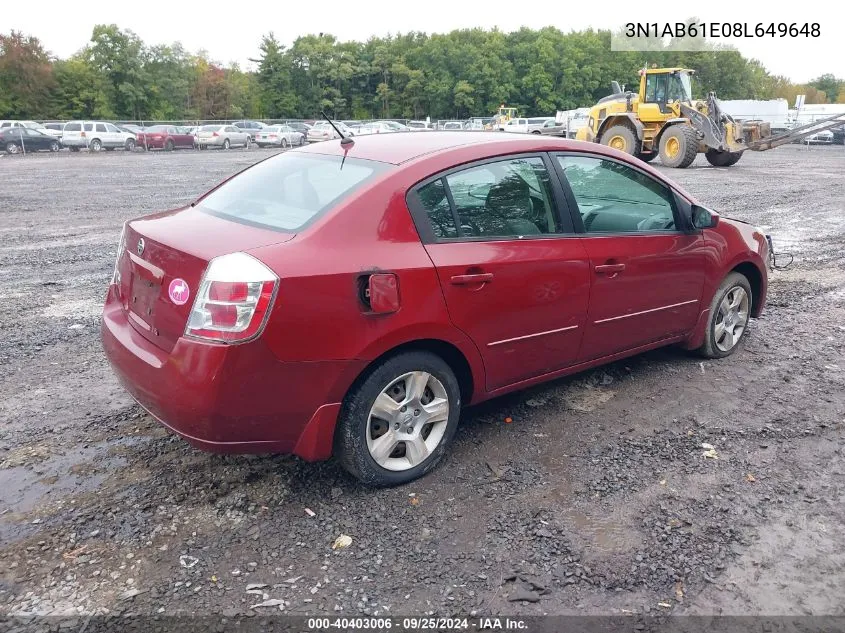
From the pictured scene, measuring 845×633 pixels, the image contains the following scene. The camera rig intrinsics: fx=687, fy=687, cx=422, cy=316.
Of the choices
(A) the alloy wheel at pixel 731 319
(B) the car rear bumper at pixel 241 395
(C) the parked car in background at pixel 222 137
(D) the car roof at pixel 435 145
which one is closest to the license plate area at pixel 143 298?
(B) the car rear bumper at pixel 241 395

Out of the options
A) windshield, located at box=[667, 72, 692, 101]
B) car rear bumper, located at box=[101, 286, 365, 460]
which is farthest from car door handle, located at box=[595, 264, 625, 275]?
windshield, located at box=[667, 72, 692, 101]

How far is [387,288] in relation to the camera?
310 centimetres

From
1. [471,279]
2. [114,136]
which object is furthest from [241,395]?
[114,136]

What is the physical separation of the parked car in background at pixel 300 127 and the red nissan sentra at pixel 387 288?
41873 mm

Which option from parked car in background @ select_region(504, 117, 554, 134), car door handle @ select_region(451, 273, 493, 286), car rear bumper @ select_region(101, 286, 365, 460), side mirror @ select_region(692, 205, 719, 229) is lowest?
car rear bumper @ select_region(101, 286, 365, 460)

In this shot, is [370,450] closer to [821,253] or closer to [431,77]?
[821,253]

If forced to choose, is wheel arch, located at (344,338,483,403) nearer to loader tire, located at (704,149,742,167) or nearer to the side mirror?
the side mirror

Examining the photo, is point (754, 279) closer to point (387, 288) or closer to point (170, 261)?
point (387, 288)

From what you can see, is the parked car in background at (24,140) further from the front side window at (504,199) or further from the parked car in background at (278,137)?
the front side window at (504,199)

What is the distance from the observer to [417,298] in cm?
319

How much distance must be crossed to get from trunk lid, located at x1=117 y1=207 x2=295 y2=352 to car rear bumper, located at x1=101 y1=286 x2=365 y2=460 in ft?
0.42

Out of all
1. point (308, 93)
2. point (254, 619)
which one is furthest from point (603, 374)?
point (308, 93)

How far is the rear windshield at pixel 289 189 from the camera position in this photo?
332 centimetres

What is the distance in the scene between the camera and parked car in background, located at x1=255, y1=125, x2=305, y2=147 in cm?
4094
